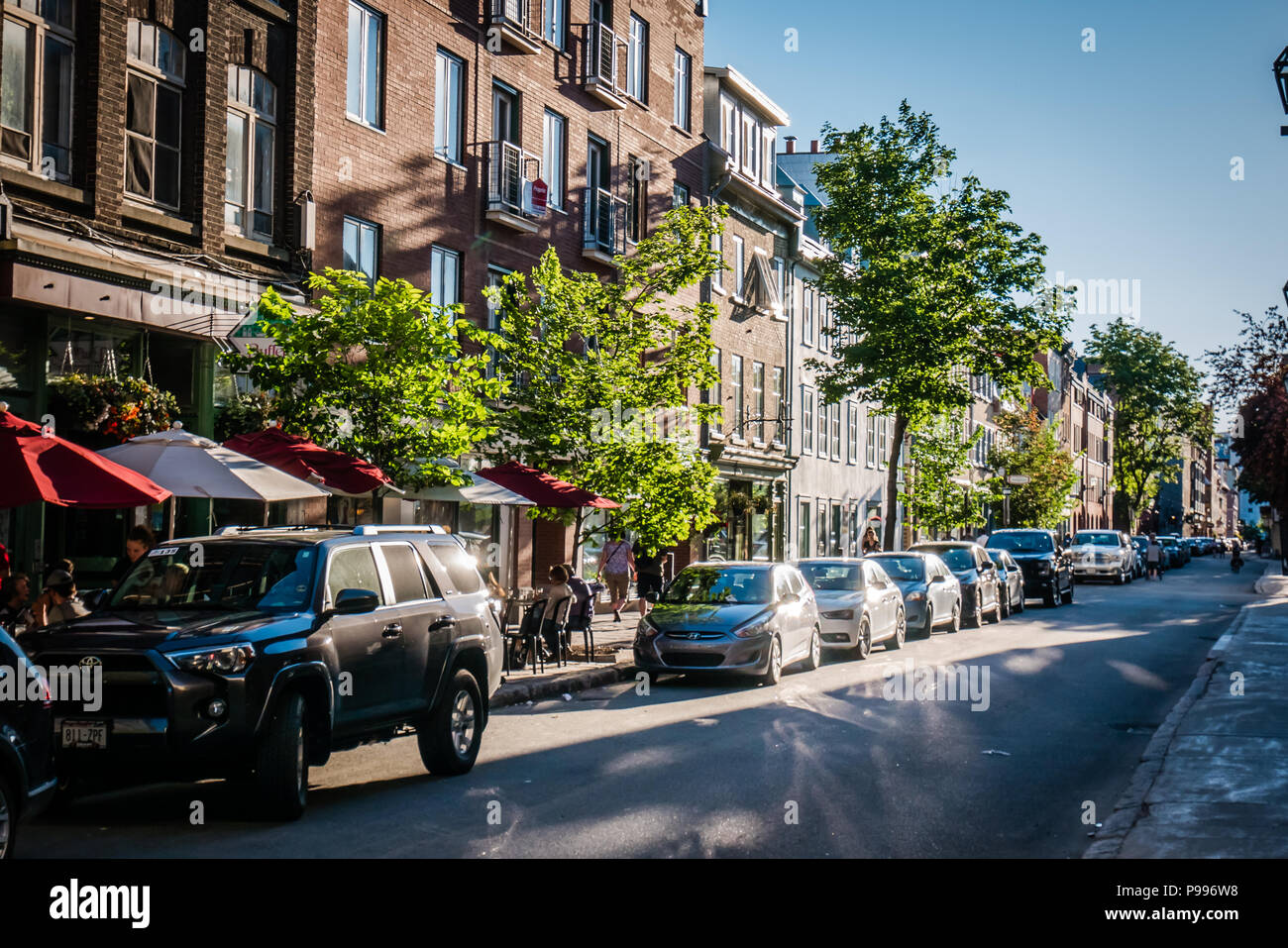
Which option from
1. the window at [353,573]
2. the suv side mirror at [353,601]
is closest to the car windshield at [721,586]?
the window at [353,573]

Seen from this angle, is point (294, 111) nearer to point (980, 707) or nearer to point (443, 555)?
point (443, 555)

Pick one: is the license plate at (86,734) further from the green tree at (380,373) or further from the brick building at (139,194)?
the brick building at (139,194)

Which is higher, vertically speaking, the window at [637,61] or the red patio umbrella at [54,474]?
the window at [637,61]

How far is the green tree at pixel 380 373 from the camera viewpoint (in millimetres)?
15461

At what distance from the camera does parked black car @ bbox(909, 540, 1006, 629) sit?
29062mm

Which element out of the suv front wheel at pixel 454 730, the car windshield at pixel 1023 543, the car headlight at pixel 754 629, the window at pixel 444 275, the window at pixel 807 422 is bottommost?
the suv front wheel at pixel 454 730

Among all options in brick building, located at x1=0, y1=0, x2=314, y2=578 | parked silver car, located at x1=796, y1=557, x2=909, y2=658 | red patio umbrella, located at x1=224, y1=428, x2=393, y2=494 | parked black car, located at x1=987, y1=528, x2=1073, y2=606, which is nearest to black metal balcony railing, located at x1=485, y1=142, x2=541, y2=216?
brick building, located at x1=0, y1=0, x2=314, y2=578

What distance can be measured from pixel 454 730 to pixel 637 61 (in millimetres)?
25649

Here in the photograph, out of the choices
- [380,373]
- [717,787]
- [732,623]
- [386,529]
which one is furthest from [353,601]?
[732,623]

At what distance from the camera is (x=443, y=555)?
1123 cm

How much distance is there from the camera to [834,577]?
22391mm

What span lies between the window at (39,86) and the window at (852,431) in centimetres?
3655

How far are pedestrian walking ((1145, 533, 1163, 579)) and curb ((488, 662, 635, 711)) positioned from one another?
4703cm

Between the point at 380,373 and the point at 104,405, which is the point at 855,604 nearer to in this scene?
the point at 380,373
